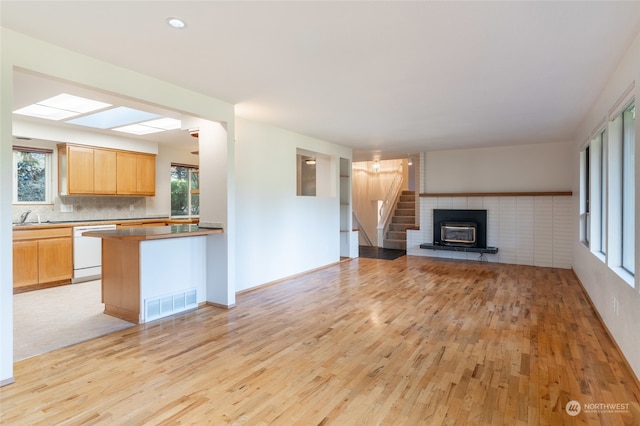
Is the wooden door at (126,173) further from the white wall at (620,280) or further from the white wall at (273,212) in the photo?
the white wall at (620,280)

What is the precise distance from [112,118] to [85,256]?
2.25m

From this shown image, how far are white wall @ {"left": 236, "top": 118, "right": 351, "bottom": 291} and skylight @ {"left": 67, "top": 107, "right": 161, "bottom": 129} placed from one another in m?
1.54

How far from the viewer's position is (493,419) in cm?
193

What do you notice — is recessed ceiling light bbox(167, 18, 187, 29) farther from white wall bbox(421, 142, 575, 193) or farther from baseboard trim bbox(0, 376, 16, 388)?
white wall bbox(421, 142, 575, 193)

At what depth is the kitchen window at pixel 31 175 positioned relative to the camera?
5449 mm

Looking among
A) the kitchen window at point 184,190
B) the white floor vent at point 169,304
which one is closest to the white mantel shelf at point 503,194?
the kitchen window at point 184,190

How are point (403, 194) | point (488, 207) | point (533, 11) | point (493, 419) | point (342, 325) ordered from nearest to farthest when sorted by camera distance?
point (493, 419) → point (533, 11) → point (342, 325) → point (488, 207) → point (403, 194)

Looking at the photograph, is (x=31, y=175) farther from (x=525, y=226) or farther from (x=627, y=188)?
(x=525, y=226)

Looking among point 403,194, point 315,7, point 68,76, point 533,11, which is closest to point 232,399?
point 315,7

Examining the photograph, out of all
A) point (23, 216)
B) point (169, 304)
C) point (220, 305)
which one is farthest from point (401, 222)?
point (23, 216)

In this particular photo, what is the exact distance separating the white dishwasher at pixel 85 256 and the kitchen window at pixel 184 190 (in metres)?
1.97

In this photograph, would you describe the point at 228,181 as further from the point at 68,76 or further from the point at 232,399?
the point at 232,399

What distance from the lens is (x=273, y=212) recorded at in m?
5.29

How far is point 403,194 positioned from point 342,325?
7.78 meters
